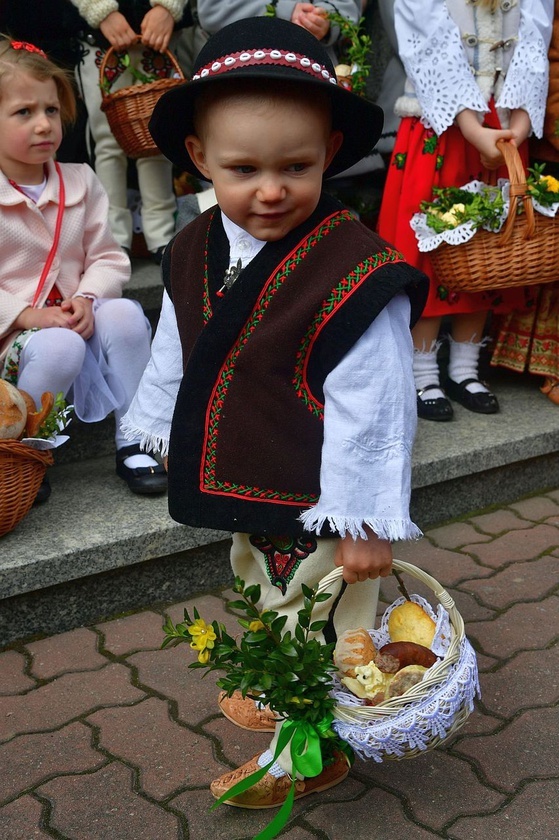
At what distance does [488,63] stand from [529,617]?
220cm

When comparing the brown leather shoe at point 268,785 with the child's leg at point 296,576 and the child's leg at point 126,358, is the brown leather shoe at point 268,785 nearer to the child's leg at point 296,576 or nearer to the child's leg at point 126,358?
the child's leg at point 296,576

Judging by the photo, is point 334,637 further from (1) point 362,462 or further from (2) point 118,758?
(2) point 118,758

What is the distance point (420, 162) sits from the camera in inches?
158

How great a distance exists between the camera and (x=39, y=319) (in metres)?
3.36

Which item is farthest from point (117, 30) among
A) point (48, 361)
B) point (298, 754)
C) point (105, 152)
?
point (298, 754)

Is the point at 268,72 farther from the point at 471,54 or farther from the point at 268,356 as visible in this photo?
the point at 471,54

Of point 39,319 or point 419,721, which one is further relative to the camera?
point 39,319

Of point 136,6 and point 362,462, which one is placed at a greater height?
point 136,6

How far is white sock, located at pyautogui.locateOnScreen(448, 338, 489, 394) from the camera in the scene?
4352mm

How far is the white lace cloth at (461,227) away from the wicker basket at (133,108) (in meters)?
1.16

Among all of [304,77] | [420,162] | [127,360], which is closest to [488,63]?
[420,162]

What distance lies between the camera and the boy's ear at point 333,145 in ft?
6.45

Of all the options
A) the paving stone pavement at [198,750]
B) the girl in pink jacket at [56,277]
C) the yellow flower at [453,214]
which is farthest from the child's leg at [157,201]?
the paving stone pavement at [198,750]

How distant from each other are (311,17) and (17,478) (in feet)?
7.30
